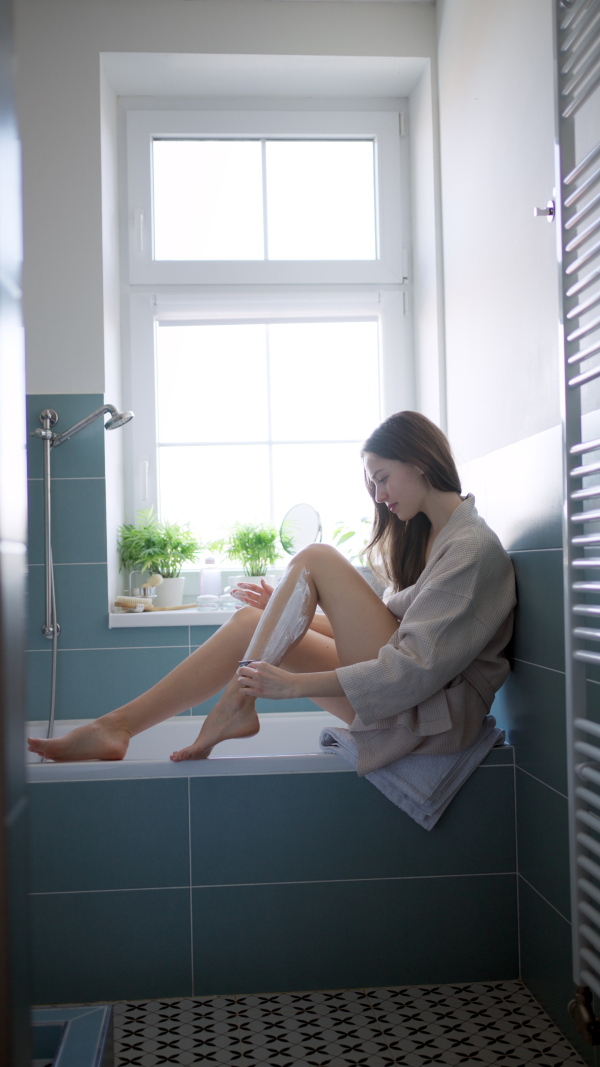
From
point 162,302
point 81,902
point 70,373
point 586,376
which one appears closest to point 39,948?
point 81,902

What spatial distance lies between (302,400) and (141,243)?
0.78 m

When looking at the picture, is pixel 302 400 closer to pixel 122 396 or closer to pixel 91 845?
pixel 122 396

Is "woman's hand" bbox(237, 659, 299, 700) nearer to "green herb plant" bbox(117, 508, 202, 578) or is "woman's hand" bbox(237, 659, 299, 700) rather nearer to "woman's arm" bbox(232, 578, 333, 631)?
"woman's arm" bbox(232, 578, 333, 631)

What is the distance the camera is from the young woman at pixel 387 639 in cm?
167

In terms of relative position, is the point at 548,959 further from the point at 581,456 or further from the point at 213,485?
the point at 213,485

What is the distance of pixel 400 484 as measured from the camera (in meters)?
1.97

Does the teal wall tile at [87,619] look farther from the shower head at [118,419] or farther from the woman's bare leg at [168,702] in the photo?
the woman's bare leg at [168,702]

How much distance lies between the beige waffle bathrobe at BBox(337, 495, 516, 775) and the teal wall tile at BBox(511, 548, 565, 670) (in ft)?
0.12

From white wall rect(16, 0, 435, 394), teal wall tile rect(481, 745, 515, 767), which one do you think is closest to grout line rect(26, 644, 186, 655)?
white wall rect(16, 0, 435, 394)

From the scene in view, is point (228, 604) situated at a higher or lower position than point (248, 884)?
higher

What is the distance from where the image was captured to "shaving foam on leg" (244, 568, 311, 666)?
1.86 meters

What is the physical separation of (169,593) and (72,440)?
575 millimetres

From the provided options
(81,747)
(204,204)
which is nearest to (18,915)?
(81,747)

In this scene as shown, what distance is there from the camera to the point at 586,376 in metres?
1.27
